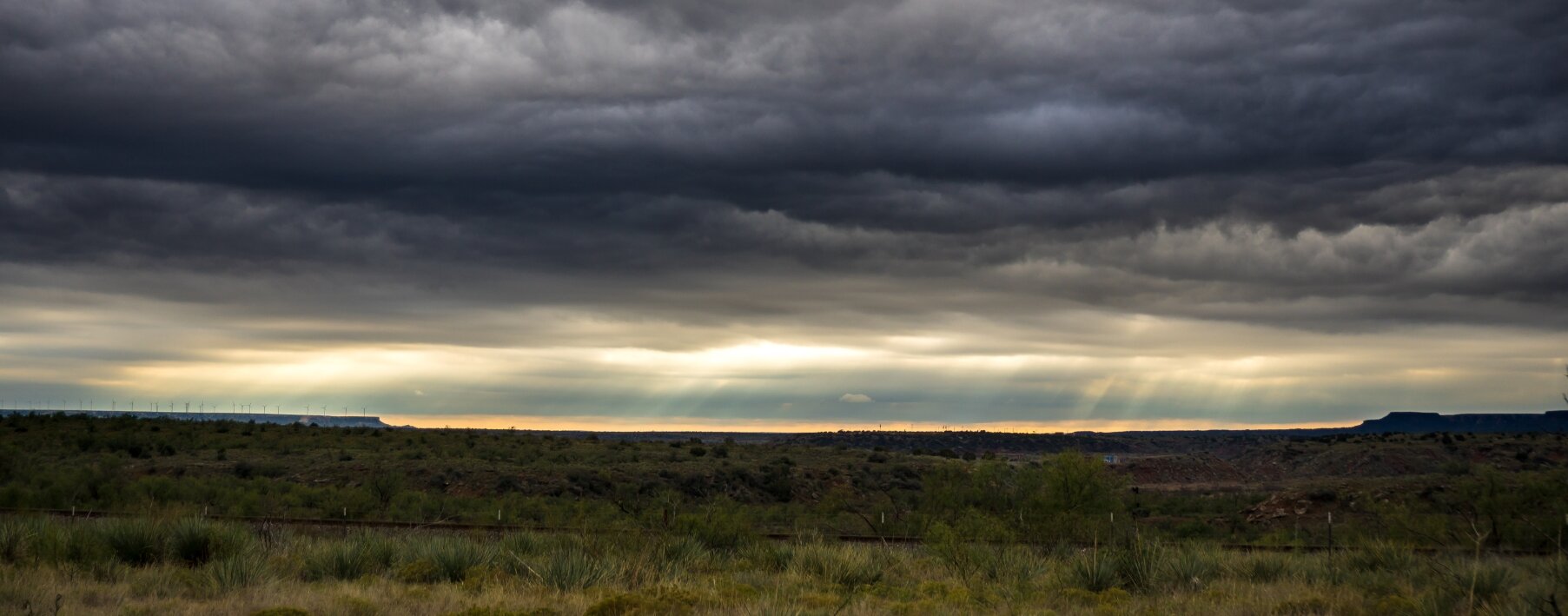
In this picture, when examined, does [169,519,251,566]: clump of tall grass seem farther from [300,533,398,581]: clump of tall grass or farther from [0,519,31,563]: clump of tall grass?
[0,519,31,563]: clump of tall grass

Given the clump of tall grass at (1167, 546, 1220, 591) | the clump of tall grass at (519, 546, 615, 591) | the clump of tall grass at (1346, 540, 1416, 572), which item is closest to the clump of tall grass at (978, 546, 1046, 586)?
the clump of tall grass at (1167, 546, 1220, 591)

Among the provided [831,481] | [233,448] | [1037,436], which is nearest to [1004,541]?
[831,481]

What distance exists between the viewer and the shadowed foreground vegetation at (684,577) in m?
13.6

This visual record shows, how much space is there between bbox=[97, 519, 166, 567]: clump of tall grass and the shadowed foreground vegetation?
3 cm

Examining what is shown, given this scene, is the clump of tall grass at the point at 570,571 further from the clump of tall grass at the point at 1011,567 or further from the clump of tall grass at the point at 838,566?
the clump of tall grass at the point at 1011,567

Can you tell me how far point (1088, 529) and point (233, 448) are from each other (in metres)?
52.9

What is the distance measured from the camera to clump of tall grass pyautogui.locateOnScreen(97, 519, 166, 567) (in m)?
17.4

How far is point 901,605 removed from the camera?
14242 millimetres

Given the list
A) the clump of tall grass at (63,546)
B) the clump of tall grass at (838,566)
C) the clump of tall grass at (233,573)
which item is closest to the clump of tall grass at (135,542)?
the clump of tall grass at (63,546)

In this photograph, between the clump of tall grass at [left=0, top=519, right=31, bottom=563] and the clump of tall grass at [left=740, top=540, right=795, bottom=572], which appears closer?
the clump of tall grass at [left=0, top=519, right=31, bottom=563]

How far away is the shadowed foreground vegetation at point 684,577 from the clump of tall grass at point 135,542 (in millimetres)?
27

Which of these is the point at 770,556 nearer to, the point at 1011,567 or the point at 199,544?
the point at 1011,567

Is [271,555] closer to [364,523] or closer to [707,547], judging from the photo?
[707,547]

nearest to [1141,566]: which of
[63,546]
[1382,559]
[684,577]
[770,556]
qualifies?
[1382,559]
